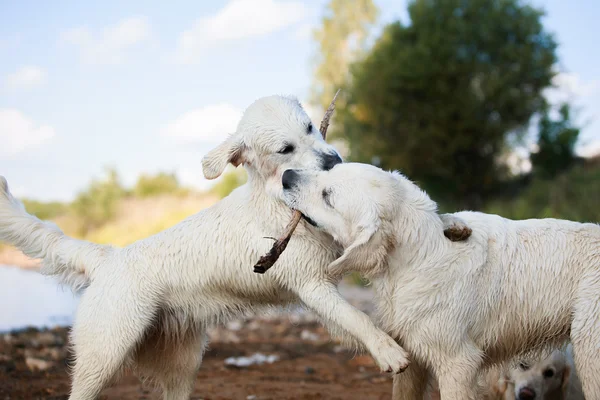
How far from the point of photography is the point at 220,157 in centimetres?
554

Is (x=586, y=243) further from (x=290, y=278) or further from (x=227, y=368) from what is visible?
(x=227, y=368)

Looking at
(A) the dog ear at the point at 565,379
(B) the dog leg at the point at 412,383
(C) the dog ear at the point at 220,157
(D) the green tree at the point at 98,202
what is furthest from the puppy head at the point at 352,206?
(D) the green tree at the point at 98,202

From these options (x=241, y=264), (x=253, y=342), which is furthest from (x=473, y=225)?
(x=253, y=342)

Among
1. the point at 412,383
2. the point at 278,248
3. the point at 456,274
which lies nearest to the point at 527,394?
the point at 412,383

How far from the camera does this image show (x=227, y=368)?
8844mm

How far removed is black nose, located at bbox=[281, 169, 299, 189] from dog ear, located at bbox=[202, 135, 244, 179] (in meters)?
0.73

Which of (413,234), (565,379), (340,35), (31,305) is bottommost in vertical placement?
(565,379)

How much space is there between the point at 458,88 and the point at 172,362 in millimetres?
20281

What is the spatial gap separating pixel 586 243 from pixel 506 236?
1.86 ft

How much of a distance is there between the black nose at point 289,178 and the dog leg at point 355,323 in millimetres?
802

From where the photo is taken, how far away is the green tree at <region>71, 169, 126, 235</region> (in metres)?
31.5

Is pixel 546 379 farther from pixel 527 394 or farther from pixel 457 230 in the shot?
pixel 457 230

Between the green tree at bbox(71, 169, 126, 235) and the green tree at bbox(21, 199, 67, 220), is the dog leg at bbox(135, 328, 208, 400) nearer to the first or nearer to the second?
the green tree at bbox(71, 169, 126, 235)

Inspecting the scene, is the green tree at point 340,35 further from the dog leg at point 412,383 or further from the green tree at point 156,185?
the dog leg at point 412,383
